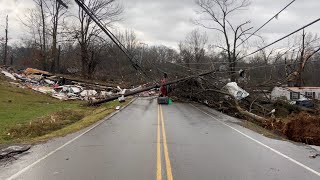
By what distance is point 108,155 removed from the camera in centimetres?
1189

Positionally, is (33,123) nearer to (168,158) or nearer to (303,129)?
(168,158)

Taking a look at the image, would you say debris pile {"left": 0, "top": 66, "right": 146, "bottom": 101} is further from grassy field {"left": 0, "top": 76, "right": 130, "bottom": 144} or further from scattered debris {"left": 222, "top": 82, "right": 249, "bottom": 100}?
scattered debris {"left": 222, "top": 82, "right": 249, "bottom": 100}

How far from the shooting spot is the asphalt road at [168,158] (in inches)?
370

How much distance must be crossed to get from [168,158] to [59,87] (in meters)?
37.1

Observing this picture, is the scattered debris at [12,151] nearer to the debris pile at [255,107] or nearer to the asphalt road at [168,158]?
the asphalt road at [168,158]

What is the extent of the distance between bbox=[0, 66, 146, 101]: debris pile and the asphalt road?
23.5 metres

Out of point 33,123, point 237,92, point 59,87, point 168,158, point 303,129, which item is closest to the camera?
point 168,158

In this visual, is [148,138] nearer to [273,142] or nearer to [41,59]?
[273,142]

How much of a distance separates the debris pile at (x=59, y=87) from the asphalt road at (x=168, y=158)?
923 inches

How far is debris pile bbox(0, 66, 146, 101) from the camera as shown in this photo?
42.0 metres

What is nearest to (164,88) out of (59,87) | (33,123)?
(59,87)

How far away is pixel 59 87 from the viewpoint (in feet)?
152

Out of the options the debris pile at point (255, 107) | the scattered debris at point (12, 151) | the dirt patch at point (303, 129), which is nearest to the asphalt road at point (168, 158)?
the scattered debris at point (12, 151)

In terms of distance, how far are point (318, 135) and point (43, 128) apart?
12979 mm
